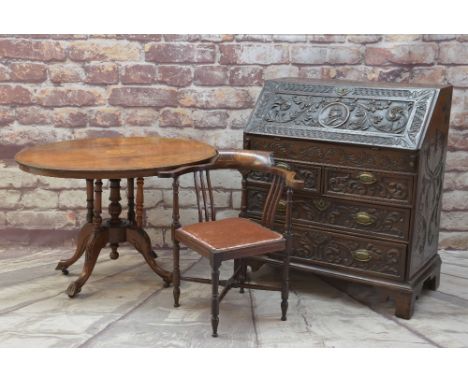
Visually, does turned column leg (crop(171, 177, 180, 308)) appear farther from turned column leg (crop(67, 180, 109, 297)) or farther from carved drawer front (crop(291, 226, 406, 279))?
carved drawer front (crop(291, 226, 406, 279))

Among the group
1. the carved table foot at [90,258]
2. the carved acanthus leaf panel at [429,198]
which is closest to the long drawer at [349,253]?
the carved acanthus leaf panel at [429,198]

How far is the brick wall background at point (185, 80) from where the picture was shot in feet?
14.9

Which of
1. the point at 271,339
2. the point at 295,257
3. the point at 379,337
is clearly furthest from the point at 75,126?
the point at 379,337

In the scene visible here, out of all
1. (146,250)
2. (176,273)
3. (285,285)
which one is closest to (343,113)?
(285,285)

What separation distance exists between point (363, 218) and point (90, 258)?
5.39ft

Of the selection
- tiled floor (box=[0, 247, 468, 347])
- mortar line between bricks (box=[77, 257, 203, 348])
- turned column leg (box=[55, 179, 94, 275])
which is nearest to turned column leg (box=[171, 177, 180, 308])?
tiled floor (box=[0, 247, 468, 347])

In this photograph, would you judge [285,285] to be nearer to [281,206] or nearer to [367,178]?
[281,206]

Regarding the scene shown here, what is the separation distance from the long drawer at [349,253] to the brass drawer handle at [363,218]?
0.32ft

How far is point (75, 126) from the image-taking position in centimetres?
473

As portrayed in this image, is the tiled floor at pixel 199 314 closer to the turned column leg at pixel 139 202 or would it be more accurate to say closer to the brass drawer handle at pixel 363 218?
the turned column leg at pixel 139 202

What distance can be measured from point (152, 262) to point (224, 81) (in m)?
1.39

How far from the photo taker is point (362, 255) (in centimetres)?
378

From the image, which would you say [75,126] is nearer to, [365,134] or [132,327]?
[132,327]

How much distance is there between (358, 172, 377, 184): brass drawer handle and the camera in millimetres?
3664
